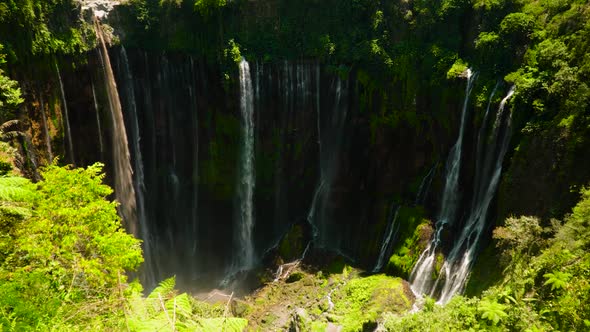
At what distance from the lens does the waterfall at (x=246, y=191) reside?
28.3 meters

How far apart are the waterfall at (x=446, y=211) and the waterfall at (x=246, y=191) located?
39.8 ft

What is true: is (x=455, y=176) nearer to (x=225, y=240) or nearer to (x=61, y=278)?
(x=225, y=240)

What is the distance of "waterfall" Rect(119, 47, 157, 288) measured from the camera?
84.2 feet

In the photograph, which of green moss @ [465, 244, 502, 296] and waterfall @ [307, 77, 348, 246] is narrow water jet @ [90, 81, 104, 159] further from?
green moss @ [465, 244, 502, 296]

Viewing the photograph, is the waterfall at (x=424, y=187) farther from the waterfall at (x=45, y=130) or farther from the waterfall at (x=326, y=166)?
the waterfall at (x=45, y=130)

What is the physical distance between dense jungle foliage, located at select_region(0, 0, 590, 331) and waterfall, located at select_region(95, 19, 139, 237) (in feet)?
6.45

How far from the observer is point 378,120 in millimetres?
27281

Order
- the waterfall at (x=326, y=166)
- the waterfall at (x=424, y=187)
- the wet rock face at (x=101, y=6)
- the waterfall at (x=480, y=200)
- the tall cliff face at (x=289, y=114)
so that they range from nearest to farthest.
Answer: the waterfall at (x=480, y=200) < the tall cliff face at (x=289, y=114) < the wet rock face at (x=101, y=6) < the waterfall at (x=424, y=187) < the waterfall at (x=326, y=166)

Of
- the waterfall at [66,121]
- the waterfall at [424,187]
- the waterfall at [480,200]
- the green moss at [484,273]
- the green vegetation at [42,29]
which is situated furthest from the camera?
the waterfall at [424,187]

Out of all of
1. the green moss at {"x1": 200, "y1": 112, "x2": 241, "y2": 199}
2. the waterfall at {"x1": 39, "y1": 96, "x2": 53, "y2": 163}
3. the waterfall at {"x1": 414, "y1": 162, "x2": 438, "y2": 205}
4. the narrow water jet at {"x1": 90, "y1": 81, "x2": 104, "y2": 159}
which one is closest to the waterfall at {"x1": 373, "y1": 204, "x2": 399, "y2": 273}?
the waterfall at {"x1": 414, "y1": 162, "x2": 438, "y2": 205}

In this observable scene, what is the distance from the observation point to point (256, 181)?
98.4 feet

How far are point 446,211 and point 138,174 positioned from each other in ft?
63.7

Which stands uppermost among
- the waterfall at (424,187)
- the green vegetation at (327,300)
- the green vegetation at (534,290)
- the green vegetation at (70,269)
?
the green vegetation at (70,269)

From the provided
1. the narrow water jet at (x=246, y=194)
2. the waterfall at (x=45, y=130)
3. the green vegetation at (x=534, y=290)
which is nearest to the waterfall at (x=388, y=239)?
the green vegetation at (x=534, y=290)
